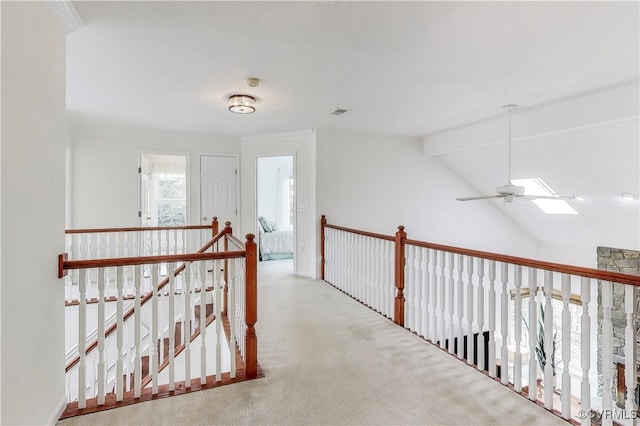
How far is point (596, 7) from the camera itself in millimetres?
1981

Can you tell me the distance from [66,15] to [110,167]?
12.2 ft

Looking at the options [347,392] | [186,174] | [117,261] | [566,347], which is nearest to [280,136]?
[186,174]

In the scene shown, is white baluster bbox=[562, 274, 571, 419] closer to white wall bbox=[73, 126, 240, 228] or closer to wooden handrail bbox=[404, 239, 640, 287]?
wooden handrail bbox=[404, 239, 640, 287]

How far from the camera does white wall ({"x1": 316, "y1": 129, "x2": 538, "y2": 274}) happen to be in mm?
5379

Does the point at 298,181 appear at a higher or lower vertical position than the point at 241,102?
lower

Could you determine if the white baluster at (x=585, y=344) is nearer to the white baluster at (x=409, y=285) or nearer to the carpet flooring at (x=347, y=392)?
the carpet flooring at (x=347, y=392)

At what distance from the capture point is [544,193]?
5.70 metres

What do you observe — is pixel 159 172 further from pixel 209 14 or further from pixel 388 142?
pixel 209 14

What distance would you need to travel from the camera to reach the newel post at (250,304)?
2.40 meters

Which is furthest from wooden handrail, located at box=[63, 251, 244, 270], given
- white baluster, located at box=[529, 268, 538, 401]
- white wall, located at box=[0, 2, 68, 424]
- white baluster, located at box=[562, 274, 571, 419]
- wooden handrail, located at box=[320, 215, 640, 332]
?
white baluster, located at box=[562, 274, 571, 419]

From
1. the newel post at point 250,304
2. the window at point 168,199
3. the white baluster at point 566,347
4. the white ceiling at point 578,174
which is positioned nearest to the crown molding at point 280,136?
the window at point 168,199

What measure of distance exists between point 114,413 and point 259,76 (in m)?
2.71

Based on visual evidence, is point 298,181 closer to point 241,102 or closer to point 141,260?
point 241,102

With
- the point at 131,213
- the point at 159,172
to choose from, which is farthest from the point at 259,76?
the point at 159,172
